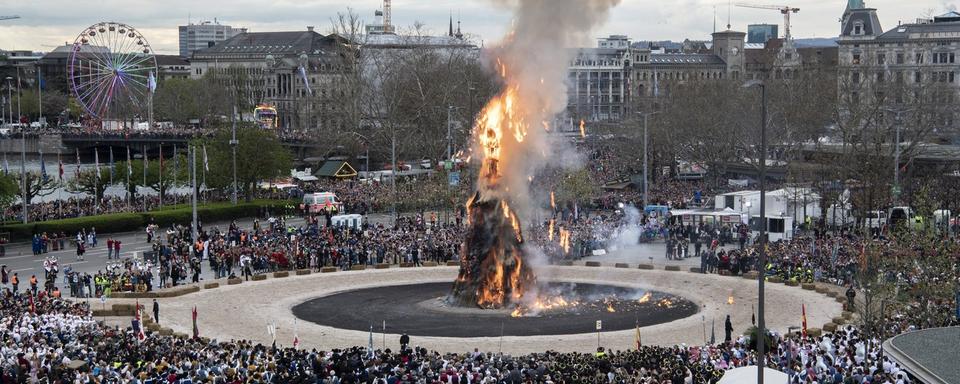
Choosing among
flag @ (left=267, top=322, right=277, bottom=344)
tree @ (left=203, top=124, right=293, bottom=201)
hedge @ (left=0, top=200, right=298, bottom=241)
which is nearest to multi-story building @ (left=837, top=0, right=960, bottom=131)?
tree @ (left=203, top=124, right=293, bottom=201)

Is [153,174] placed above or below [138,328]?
above

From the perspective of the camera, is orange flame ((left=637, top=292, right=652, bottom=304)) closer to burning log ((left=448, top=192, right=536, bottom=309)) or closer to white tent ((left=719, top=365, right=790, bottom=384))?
burning log ((left=448, top=192, right=536, bottom=309))

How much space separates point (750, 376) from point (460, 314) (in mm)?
18639

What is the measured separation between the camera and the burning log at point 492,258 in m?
44.5

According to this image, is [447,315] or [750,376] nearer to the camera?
[750,376]

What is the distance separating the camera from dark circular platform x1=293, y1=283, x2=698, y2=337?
41188mm

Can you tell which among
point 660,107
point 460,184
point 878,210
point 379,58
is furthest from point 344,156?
point 878,210

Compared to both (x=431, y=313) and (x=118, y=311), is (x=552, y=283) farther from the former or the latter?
(x=118, y=311)

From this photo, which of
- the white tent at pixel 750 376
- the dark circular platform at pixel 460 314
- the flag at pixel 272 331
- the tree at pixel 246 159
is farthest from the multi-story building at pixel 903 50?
the white tent at pixel 750 376

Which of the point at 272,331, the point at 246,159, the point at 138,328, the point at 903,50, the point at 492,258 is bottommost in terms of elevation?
the point at 138,328

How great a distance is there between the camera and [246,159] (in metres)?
86.9

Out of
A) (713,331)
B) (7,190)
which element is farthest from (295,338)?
(7,190)

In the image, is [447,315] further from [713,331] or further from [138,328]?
[138,328]

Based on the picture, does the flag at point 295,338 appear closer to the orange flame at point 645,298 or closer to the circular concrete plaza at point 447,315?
the circular concrete plaza at point 447,315
